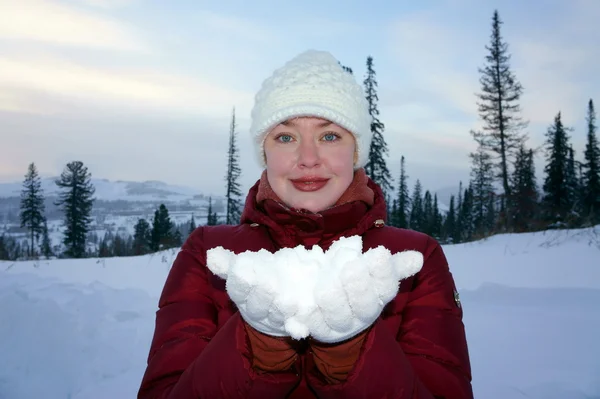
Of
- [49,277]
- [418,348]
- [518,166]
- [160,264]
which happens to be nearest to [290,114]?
[418,348]

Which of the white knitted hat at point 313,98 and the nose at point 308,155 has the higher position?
the white knitted hat at point 313,98

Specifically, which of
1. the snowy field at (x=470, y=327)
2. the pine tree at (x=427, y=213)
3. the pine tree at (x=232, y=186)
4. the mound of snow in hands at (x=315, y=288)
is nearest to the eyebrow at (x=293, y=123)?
the mound of snow in hands at (x=315, y=288)

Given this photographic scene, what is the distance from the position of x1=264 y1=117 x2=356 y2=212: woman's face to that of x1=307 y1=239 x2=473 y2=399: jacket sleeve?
648 mm

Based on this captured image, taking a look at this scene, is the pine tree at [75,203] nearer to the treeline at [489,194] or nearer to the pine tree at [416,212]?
the treeline at [489,194]

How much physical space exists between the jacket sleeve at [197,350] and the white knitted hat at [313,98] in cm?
81

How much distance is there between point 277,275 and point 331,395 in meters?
0.53

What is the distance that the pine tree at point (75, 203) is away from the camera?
47.9 meters

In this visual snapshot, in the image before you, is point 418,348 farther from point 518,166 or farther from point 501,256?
point 518,166

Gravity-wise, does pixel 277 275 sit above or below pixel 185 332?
above

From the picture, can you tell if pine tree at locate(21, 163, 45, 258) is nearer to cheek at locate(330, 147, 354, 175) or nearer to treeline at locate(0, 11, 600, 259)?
treeline at locate(0, 11, 600, 259)

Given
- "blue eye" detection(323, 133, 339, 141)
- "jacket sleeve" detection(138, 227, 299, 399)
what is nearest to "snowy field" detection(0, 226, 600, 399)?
"jacket sleeve" detection(138, 227, 299, 399)

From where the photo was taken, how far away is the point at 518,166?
100ft

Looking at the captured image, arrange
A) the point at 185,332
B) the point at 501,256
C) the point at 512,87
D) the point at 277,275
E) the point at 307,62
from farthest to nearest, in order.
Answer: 1. the point at 512,87
2. the point at 501,256
3. the point at 307,62
4. the point at 185,332
5. the point at 277,275

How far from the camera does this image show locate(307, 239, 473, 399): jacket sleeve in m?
1.38
